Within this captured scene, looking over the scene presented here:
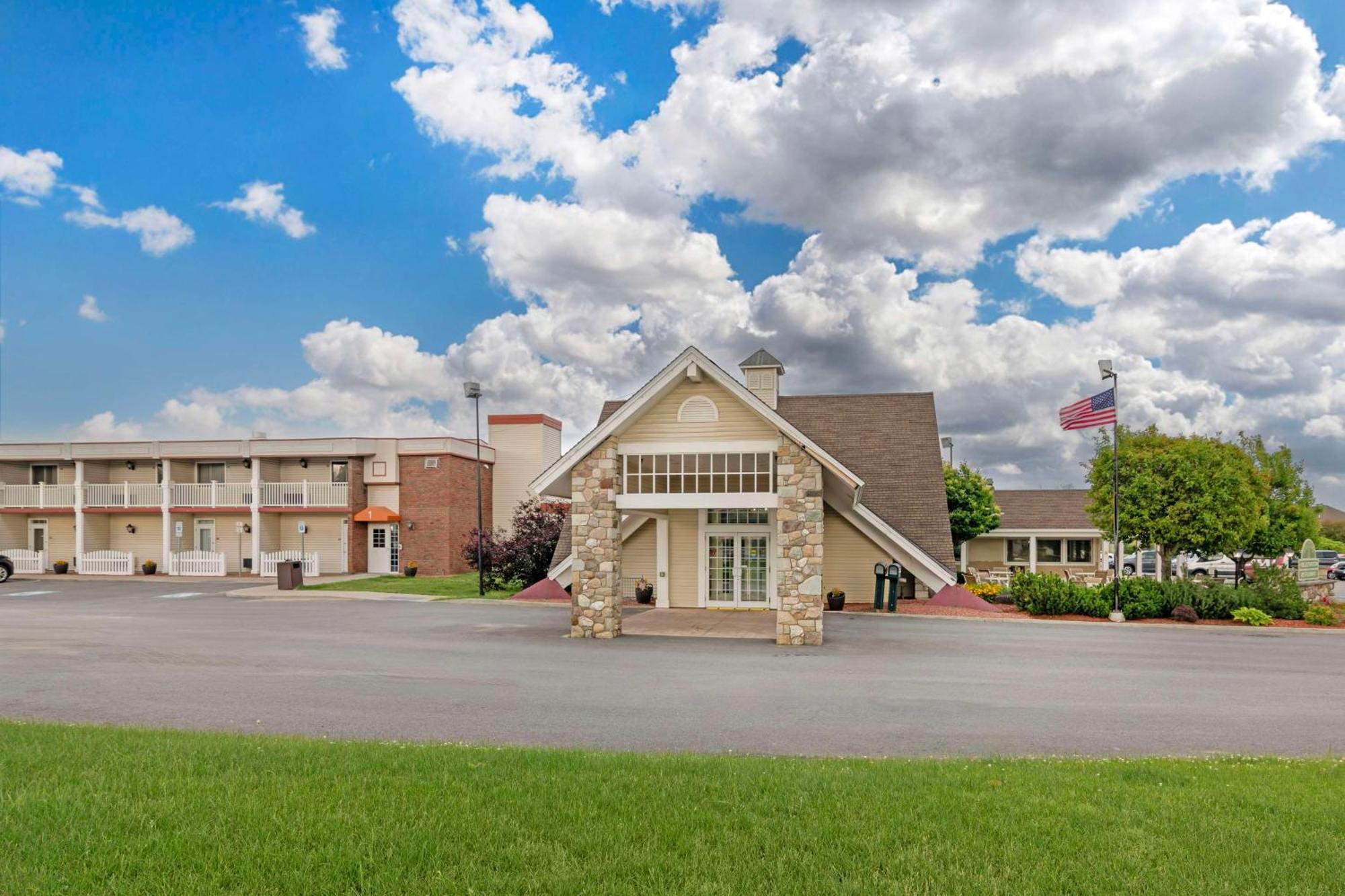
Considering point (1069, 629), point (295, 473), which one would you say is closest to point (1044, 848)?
point (1069, 629)

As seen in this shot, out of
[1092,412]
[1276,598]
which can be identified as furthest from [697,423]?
[1276,598]

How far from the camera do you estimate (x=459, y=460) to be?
1624 inches

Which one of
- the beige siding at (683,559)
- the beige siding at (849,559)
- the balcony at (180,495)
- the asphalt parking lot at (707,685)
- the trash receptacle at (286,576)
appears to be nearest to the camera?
the asphalt parking lot at (707,685)

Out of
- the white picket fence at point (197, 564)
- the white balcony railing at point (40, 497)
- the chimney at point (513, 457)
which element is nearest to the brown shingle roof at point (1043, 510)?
the chimney at point (513, 457)

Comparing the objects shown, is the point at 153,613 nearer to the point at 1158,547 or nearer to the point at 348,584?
the point at 348,584

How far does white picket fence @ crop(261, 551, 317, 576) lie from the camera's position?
39375 millimetres

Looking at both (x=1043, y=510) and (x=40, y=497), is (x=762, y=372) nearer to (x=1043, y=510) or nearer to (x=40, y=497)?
(x=1043, y=510)

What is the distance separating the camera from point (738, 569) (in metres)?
24.9

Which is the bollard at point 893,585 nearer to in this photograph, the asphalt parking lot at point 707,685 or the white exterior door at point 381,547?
the asphalt parking lot at point 707,685

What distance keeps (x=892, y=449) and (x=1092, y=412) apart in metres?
6.98

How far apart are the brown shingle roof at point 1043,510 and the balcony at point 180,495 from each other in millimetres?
29762

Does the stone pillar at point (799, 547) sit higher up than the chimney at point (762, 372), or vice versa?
the chimney at point (762, 372)

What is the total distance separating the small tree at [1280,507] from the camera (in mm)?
35344

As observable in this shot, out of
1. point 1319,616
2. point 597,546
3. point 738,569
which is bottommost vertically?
point 1319,616
